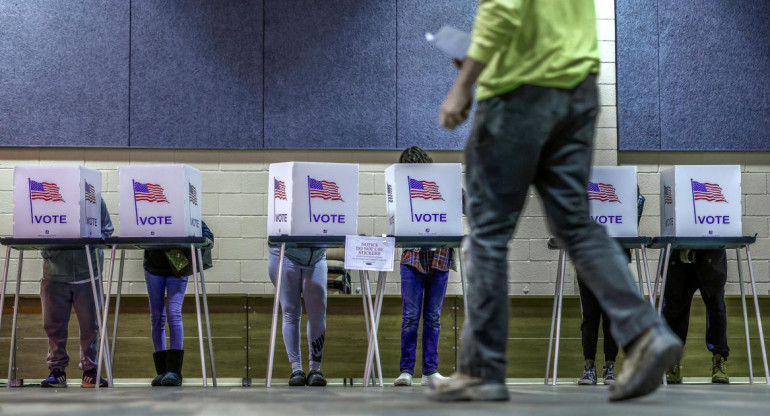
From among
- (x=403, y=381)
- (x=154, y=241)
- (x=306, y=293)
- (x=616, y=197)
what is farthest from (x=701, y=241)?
(x=154, y=241)

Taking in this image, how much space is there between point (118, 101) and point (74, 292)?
2.11 meters

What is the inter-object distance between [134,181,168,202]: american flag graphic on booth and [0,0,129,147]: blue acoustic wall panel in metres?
2.45

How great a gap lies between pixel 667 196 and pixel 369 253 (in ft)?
5.46

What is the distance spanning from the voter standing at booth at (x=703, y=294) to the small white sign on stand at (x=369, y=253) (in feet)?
5.88

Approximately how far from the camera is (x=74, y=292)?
201 inches

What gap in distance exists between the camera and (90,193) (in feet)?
15.2

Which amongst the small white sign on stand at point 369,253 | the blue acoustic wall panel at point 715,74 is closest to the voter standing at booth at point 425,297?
the small white sign on stand at point 369,253

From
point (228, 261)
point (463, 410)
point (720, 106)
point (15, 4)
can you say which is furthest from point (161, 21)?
point (463, 410)

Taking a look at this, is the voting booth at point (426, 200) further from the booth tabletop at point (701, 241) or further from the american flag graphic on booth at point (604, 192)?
the booth tabletop at point (701, 241)

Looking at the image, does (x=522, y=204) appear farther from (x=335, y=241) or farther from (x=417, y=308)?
(x=417, y=308)

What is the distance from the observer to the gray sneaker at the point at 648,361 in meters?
2.06

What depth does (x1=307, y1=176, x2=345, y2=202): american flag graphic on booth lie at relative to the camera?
4.38 metres

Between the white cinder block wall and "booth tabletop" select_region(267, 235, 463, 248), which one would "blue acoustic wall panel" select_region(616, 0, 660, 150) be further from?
"booth tabletop" select_region(267, 235, 463, 248)

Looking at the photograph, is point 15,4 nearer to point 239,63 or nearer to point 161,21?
point 161,21
